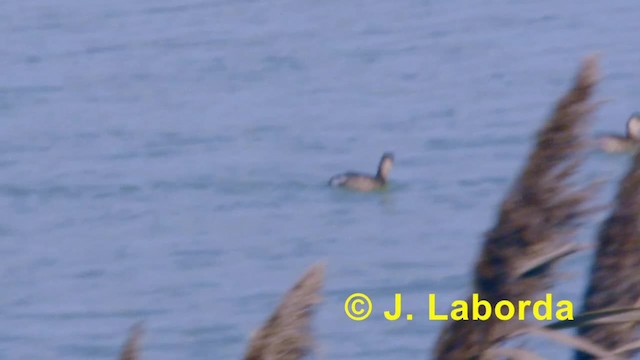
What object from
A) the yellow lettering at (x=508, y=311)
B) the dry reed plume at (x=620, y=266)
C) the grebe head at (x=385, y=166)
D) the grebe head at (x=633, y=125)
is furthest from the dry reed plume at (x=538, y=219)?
the grebe head at (x=633, y=125)

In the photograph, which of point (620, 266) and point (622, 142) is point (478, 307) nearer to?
point (620, 266)

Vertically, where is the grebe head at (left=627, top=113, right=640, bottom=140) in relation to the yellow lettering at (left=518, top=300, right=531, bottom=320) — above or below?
below

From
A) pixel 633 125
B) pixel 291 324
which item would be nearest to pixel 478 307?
pixel 291 324

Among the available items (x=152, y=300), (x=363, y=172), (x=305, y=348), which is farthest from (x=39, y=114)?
(x=305, y=348)

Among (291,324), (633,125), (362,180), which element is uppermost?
(291,324)

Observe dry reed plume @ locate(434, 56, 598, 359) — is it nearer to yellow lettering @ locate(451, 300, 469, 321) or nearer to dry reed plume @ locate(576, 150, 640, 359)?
yellow lettering @ locate(451, 300, 469, 321)

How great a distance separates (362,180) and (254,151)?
153 centimetres

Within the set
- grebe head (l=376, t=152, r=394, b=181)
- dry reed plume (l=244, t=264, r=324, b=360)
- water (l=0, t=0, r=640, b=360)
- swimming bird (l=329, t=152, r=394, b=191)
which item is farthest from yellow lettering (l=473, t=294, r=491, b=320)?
grebe head (l=376, t=152, r=394, b=181)

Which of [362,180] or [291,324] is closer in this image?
[291,324]

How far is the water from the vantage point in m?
10.9

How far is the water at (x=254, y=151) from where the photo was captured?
1086 centimetres

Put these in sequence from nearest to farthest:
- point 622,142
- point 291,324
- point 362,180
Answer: point 291,324 < point 362,180 < point 622,142

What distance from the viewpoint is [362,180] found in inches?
496

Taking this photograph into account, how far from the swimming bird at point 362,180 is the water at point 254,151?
0.12 metres
